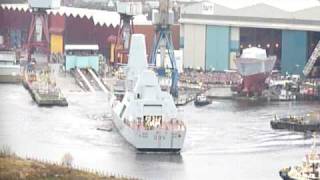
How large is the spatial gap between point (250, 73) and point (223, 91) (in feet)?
1.18

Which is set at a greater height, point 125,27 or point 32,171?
point 125,27

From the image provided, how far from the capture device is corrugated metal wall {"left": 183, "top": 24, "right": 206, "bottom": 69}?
42.7 feet

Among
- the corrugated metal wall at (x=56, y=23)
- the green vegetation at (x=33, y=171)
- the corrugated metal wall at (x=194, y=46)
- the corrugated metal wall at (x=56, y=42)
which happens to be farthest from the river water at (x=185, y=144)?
the corrugated metal wall at (x=56, y=23)

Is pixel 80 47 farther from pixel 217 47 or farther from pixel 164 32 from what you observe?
pixel 164 32

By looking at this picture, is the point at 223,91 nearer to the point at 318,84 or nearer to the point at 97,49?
the point at 318,84

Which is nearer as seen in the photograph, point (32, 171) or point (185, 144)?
point (32, 171)

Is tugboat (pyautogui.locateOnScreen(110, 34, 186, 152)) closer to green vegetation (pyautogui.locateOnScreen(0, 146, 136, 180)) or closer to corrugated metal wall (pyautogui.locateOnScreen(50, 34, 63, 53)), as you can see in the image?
green vegetation (pyautogui.locateOnScreen(0, 146, 136, 180))

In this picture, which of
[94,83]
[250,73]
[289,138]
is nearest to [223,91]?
[250,73]

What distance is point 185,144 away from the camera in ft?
26.2

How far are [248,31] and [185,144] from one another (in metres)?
5.08

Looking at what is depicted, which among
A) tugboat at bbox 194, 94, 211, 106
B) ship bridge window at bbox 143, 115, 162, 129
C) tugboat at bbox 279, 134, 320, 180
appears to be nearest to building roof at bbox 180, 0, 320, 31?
tugboat at bbox 194, 94, 211, 106

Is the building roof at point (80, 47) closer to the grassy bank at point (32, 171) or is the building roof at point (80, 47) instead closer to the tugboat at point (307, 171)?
the tugboat at point (307, 171)

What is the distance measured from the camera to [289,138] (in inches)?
332

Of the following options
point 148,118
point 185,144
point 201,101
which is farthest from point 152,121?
point 201,101
